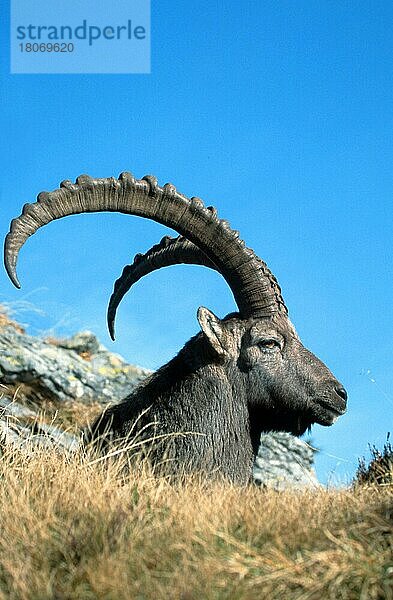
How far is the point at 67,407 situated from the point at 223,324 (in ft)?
26.0

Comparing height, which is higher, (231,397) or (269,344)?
(269,344)

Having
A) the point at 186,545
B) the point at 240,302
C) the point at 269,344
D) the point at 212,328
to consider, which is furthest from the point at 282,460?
the point at 186,545

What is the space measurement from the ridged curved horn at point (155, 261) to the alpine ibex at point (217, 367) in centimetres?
71

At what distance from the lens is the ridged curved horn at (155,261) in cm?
994

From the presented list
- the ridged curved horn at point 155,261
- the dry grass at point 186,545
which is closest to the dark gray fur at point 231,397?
the ridged curved horn at point 155,261

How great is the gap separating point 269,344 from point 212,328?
618mm

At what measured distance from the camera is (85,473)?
6887 millimetres

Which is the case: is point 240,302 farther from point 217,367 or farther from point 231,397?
point 231,397

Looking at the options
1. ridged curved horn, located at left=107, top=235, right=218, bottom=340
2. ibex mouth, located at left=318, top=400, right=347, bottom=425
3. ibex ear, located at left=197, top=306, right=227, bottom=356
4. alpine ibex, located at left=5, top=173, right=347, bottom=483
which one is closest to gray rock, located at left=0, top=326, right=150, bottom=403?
ridged curved horn, located at left=107, top=235, right=218, bottom=340

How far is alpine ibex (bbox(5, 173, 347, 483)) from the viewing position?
8.49 metres

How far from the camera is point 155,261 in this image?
407 inches

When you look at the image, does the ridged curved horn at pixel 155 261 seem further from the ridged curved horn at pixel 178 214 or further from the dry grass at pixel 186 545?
the dry grass at pixel 186 545

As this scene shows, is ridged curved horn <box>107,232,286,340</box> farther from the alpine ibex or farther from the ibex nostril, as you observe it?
the ibex nostril

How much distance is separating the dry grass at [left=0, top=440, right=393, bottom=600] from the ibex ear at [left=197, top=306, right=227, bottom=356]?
195 cm
